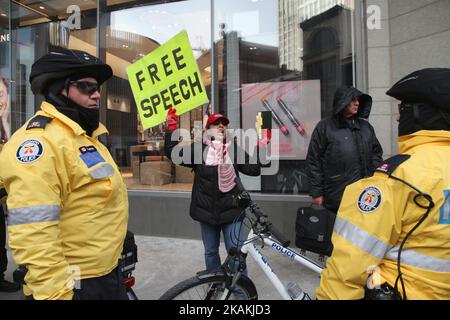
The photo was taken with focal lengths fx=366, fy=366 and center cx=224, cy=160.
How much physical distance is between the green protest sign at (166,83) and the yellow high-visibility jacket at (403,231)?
2.95m

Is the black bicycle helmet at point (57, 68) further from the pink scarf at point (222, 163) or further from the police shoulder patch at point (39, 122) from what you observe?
the pink scarf at point (222, 163)

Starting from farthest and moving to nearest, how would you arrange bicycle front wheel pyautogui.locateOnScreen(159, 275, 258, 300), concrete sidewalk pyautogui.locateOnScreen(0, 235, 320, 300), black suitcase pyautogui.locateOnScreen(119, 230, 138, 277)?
concrete sidewalk pyautogui.locateOnScreen(0, 235, 320, 300)
bicycle front wheel pyautogui.locateOnScreen(159, 275, 258, 300)
black suitcase pyautogui.locateOnScreen(119, 230, 138, 277)

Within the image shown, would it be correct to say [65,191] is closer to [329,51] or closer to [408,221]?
[408,221]

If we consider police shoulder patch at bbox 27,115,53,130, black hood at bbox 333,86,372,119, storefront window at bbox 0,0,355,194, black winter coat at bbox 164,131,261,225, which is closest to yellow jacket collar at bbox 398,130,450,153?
police shoulder patch at bbox 27,115,53,130

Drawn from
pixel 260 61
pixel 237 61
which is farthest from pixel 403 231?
pixel 237 61

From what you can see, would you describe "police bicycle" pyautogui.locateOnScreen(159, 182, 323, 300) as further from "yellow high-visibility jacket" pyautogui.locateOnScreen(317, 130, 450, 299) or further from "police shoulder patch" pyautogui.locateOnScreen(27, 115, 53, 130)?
"police shoulder patch" pyautogui.locateOnScreen(27, 115, 53, 130)

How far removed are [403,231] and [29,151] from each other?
156 cm

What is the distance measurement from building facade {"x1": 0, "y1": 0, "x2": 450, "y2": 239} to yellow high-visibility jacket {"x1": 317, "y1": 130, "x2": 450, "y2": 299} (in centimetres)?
398

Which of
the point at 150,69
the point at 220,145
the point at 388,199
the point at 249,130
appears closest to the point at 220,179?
the point at 220,145

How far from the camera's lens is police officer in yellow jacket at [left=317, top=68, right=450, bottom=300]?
1.38 meters

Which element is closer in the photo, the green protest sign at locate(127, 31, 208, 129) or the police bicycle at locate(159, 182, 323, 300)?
the police bicycle at locate(159, 182, 323, 300)

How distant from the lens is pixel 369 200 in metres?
1.45

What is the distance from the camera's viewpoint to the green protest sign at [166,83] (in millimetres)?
4133

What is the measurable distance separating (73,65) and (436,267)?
1.81 m
